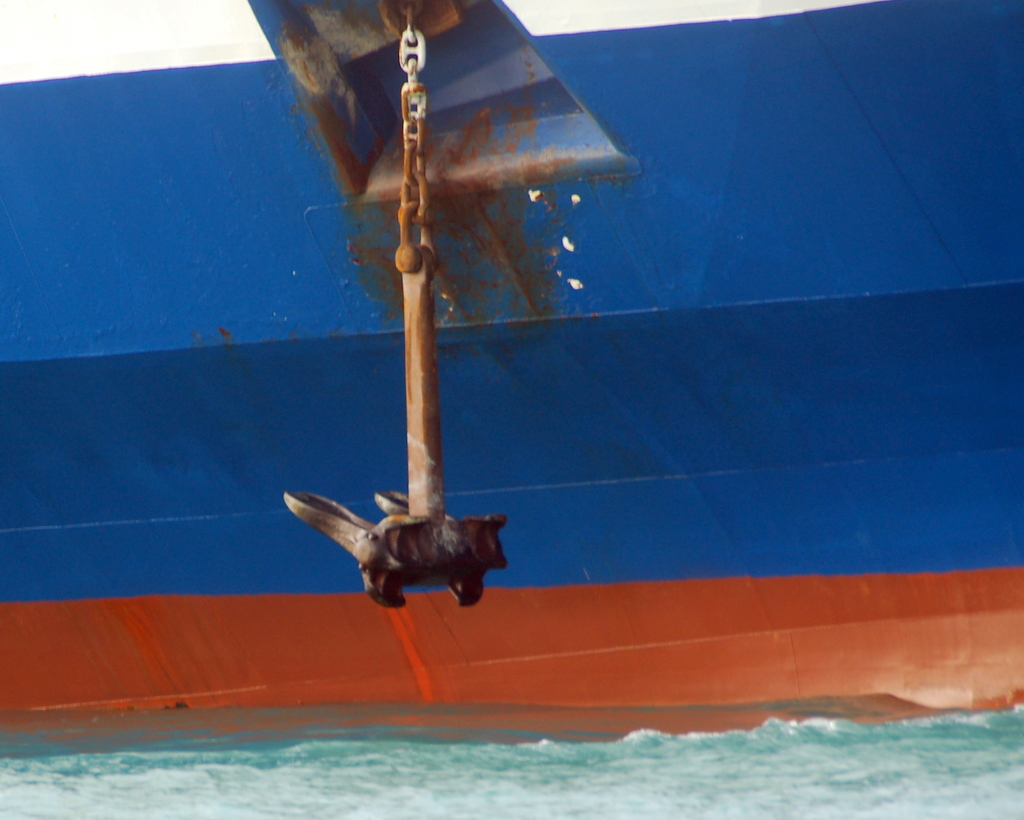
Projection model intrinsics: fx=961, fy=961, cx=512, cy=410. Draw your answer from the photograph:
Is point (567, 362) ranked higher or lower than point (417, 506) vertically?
higher

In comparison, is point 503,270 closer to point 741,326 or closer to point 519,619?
point 741,326

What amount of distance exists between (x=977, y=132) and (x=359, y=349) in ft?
5.86

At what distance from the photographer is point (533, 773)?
2.61m

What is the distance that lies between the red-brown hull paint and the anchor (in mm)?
862

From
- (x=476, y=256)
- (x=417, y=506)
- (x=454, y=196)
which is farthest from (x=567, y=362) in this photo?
(x=417, y=506)

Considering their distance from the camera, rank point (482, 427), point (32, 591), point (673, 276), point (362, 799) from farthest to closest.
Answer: point (32, 591)
point (482, 427)
point (673, 276)
point (362, 799)

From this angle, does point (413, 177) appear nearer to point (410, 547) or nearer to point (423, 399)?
point (423, 399)

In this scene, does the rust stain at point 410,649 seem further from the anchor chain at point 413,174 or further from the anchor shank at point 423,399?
the anchor chain at point 413,174

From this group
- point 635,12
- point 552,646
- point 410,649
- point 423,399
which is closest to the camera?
point 423,399

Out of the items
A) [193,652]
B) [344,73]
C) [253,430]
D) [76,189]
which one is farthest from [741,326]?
[193,652]

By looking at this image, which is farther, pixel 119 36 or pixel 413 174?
pixel 119 36

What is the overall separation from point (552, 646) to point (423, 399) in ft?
3.83

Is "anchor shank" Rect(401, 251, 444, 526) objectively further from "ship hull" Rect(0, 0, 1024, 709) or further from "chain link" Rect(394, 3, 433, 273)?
"ship hull" Rect(0, 0, 1024, 709)

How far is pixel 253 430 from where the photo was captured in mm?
3033
